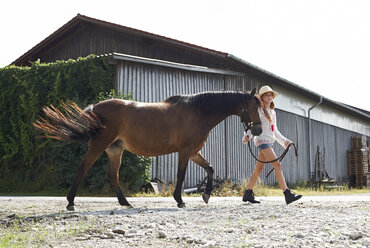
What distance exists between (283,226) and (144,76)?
32.1 ft

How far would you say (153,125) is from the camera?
23.2 feet

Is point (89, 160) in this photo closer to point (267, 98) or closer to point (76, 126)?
point (76, 126)

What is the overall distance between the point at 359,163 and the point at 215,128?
51.3 ft

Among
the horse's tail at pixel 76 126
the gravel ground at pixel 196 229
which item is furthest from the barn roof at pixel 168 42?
the gravel ground at pixel 196 229

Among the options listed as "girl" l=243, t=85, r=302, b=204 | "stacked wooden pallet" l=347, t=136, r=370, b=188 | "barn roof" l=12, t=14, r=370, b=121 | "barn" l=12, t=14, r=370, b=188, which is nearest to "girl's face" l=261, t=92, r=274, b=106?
"girl" l=243, t=85, r=302, b=204

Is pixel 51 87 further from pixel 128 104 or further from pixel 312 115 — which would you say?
pixel 312 115

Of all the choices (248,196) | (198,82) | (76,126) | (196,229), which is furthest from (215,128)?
(196,229)

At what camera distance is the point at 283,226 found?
170 inches

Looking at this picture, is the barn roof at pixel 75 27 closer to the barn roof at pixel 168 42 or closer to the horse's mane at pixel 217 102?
the barn roof at pixel 168 42

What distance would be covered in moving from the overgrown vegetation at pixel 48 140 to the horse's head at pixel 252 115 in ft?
17.0

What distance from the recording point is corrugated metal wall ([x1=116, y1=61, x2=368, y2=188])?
1314cm

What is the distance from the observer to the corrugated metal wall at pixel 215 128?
13141 millimetres

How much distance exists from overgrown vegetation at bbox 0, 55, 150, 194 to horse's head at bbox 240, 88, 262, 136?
5175 millimetres

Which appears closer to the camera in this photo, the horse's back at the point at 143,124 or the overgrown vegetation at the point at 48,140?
the horse's back at the point at 143,124
